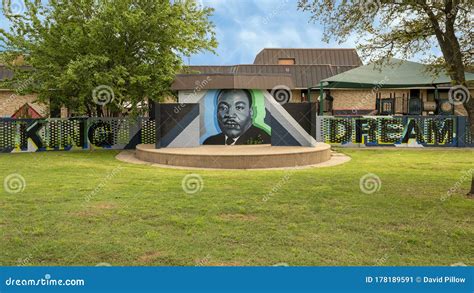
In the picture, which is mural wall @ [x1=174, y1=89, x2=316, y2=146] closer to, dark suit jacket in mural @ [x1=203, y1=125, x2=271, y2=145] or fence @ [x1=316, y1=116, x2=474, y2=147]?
dark suit jacket in mural @ [x1=203, y1=125, x2=271, y2=145]

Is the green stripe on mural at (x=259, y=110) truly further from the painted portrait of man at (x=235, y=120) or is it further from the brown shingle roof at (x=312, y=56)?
the brown shingle roof at (x=312, y=56)

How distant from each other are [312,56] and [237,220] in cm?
3838

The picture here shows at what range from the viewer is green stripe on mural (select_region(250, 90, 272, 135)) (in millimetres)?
16172

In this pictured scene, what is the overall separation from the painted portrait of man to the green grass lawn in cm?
467

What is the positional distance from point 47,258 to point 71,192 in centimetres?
398

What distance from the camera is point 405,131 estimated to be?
20109 millimetres

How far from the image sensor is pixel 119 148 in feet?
64.3

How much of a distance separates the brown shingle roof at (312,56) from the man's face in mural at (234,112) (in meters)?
26.5

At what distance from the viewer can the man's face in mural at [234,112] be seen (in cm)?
1609

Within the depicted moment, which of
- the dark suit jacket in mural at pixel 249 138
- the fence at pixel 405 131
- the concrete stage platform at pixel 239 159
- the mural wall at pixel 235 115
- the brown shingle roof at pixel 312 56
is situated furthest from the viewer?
the brown shingle roof at pixel 312 56

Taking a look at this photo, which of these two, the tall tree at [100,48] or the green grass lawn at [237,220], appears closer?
the green grass lawn at [237,220]

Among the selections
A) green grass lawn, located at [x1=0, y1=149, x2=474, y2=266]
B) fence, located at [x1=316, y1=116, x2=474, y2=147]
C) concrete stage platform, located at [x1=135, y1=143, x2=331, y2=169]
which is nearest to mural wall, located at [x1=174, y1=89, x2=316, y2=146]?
concrete stage platform, located at [x1=135, y1=143, x2=331, y2=169]

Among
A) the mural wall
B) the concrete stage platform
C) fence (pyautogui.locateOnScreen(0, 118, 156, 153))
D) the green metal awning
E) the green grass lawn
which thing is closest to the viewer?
the green grass lawn

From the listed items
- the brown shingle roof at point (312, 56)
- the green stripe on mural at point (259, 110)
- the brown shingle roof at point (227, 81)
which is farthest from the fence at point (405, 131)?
the brown shingle roof at point (312, 56)
